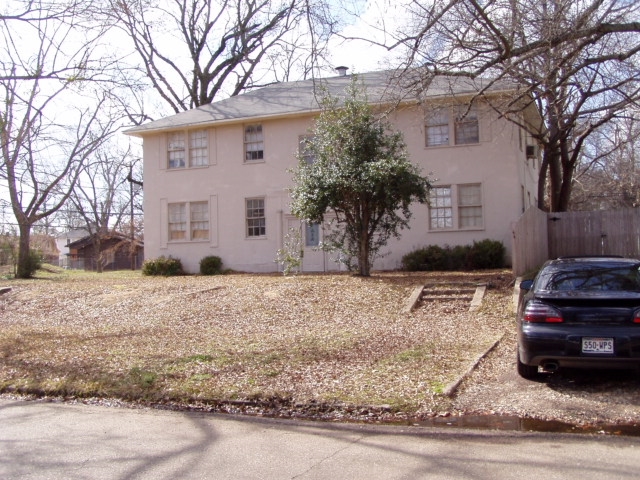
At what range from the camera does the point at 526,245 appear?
16.8 metres

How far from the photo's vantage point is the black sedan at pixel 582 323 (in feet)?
22.6

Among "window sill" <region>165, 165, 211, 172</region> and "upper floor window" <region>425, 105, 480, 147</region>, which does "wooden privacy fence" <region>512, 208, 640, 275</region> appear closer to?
"upper floor window" <region>425, 105, 480, 147</region>

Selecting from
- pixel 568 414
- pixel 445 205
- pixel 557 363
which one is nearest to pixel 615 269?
pixel 557 363

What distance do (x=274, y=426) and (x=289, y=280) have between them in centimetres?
1100

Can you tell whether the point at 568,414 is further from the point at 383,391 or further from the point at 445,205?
the point at 445,205

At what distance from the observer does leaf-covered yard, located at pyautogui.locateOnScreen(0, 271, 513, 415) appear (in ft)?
25.9

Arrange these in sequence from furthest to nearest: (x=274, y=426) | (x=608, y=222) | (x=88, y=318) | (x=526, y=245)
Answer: (x=608, y=222) → (x=526, y=245) → (x=88, y=318) → (x=274, y=426)

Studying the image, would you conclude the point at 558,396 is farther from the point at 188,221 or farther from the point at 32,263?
the point at 32,263

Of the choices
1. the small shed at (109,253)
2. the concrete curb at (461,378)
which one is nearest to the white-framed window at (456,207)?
the concrete curb at (461,378)

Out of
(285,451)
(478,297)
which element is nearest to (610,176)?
(478,297)

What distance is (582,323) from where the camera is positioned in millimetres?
7047

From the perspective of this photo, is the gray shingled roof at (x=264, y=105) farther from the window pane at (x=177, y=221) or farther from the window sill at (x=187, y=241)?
the window sill at (x=187, y=241)

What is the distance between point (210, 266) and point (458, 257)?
9.15m

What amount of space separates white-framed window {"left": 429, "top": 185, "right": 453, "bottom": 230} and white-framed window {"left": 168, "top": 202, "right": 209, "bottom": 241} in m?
8.73
